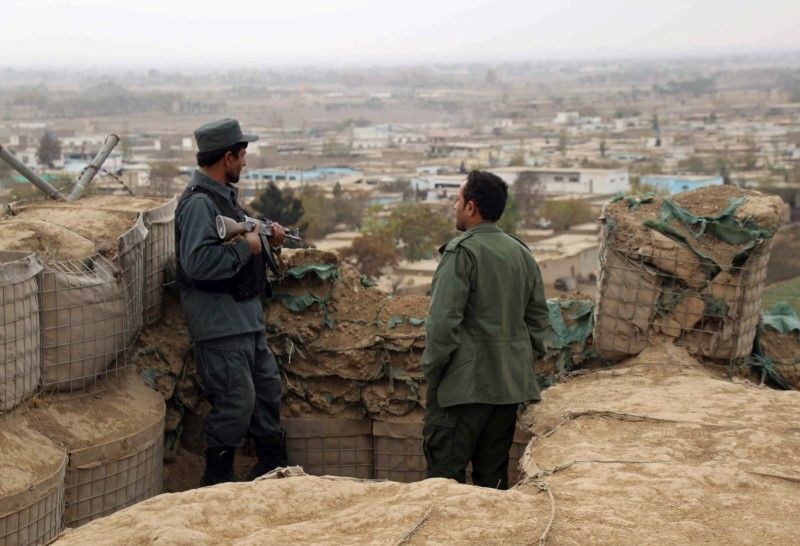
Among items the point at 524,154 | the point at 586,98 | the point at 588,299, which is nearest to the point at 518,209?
the point at 524,154

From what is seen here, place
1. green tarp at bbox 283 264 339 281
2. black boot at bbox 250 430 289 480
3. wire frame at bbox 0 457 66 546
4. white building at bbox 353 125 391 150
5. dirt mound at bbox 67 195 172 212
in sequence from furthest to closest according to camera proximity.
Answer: white building at bbox 353 125 391 150 < green tarp at bbox 283 264 339 281 < dirt mound at bbox 67 195 172 212 < black boot at bbox 250 430 289 480 < wire frame at bbox 0 457 66 546

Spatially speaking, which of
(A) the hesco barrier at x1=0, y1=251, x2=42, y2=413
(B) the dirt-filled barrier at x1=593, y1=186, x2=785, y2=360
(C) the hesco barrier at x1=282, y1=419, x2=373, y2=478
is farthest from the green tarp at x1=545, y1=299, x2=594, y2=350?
(A) the hesco barrier at x1=0, y1=251, x2=42, y2=413

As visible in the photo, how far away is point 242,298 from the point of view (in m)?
6.03

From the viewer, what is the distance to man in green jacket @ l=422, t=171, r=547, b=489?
5223 mm

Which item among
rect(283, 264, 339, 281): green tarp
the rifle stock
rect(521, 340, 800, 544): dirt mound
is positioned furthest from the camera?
rect(283, 264, 339, 281): green tarp

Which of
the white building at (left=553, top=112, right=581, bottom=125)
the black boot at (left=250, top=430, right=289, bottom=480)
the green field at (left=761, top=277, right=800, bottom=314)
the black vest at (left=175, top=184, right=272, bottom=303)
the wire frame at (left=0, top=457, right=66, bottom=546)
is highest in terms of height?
the black vest at (left=175, top=184, right=272, bottom=303)

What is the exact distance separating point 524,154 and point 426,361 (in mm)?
79031

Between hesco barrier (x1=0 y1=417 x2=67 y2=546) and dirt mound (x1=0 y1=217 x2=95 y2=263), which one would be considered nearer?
hesco barrier (x1=0 y1=417 x2=67 y2=546)

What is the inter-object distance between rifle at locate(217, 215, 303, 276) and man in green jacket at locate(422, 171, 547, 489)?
1.07 meters

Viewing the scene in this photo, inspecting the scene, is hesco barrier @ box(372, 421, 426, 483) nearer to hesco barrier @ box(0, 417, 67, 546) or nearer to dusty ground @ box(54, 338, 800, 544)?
dusty ground @ box(54, 338, 800, 544)

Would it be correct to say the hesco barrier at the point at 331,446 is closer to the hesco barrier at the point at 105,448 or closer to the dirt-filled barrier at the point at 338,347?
the dirt-filled barrier at the point at 338,347

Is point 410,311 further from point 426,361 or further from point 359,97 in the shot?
point 359,97

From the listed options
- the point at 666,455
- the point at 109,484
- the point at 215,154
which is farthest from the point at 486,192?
the point at 109,484

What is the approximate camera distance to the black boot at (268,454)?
6465 millimetres
